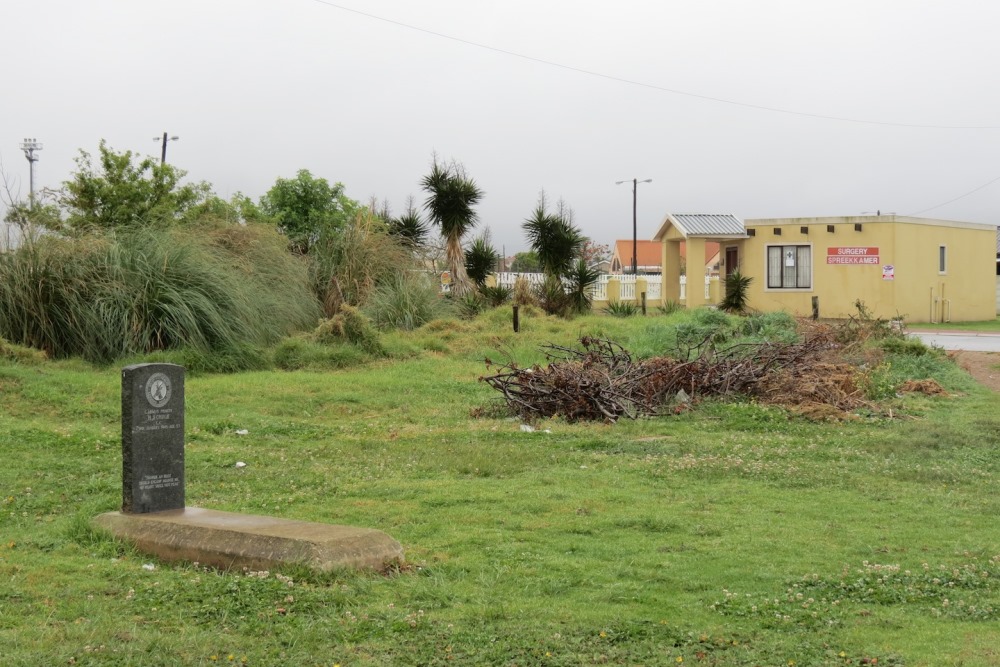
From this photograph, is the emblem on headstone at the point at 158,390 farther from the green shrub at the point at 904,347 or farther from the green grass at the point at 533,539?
the green shrub at the point at 904,347

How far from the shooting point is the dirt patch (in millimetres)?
17438

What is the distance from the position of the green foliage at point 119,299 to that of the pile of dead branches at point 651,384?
542 cm

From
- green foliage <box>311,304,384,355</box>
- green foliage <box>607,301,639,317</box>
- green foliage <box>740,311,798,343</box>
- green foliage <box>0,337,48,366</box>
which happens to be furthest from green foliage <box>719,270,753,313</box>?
green foliage <box>0,337,48,366</box>

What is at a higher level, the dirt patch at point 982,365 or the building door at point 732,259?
the building door at point 732,259

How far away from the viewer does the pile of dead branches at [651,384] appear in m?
12.7

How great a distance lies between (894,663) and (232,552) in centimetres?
356

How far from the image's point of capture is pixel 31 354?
592 inches

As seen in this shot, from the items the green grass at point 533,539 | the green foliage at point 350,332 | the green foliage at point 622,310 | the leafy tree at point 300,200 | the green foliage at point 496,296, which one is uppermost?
the leafy tree at point 300,200

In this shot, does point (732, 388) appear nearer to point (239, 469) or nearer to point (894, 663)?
point (239, 469)

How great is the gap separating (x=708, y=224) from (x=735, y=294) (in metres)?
3.43

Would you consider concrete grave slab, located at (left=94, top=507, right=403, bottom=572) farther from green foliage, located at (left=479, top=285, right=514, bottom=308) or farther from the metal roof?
the metal roof

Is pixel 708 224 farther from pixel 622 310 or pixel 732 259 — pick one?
pixel 622 310

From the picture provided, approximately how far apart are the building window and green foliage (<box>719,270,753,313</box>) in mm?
1825

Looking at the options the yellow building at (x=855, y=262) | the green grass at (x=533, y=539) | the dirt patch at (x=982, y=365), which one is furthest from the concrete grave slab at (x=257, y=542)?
the yellow building at (x=855, y=262)
